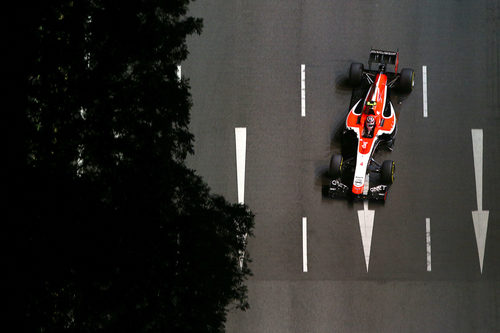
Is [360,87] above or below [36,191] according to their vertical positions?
above

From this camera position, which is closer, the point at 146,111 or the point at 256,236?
the point at 146,111

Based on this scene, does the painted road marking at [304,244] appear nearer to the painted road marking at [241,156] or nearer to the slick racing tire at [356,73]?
the painted road marking at [241,156]

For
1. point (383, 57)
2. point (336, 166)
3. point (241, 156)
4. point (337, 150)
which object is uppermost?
point (383, 57)

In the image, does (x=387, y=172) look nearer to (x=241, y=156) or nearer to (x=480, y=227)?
(x=480, y=227)

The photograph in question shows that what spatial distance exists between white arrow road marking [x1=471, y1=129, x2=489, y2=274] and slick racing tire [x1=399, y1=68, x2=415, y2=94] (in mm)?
1919

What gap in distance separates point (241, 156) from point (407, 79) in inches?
163

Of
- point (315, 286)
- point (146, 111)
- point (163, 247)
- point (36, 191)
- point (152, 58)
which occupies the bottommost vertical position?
point (315, 286)

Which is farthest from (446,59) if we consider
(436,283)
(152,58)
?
(152,58)

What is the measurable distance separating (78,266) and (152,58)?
2.89 meters

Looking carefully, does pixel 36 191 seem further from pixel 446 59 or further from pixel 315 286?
pixel 446 59

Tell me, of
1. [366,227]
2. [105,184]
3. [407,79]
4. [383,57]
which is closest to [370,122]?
[407,79]

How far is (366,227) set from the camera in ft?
42.9

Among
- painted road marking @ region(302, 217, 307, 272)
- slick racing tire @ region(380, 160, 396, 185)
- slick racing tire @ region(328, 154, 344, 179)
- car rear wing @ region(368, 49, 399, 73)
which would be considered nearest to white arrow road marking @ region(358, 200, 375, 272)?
slick racing tire @ region(380, 160, 396, 185)

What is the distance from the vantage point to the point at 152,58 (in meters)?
7.65
